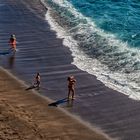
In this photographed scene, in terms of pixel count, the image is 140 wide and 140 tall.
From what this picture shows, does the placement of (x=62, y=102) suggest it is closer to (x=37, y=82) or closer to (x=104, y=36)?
(x=37, y=82)

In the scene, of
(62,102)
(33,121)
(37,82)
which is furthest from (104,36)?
(33,121)

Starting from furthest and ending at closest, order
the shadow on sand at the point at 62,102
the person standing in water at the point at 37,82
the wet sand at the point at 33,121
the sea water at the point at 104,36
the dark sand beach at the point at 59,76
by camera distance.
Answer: the sea water at the point at 104,36 < the person standing in water at the point at 37,82 < the shadow on sand at the point at 62,102 < the dark sand beach at the point at 59,76 < the wet sand at the point at 33,121

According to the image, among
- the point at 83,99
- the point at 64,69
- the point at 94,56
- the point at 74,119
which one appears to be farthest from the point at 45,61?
the point at 74,119

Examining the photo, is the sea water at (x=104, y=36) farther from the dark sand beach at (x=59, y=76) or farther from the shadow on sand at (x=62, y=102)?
the shadow on sand at (x=62, y=102)

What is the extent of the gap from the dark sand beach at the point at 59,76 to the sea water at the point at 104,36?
767mm

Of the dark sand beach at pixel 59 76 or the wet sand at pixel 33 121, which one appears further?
the dark sand beach at pixel 59 76

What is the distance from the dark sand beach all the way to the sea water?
767 millimetres

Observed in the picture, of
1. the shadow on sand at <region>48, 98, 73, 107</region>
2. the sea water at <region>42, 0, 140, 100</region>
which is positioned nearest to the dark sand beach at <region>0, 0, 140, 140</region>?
the shadow on sand at <region>48, 98, 73, 107</region>

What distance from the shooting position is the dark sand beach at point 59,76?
882 inches

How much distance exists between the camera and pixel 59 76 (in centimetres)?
2733

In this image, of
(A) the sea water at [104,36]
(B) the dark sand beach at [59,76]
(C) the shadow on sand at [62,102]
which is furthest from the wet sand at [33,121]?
(A) the sea water at [104,36]

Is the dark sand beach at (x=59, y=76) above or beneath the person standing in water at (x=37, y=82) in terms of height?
beneath

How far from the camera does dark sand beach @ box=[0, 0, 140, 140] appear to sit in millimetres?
22406

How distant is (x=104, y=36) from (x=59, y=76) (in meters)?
9.38
